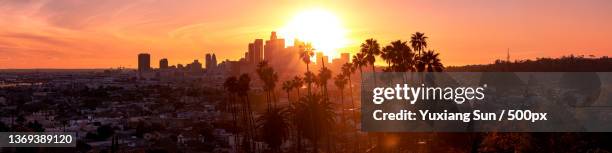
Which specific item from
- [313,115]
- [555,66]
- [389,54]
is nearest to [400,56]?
[389,54]

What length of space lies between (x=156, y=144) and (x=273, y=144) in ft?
130

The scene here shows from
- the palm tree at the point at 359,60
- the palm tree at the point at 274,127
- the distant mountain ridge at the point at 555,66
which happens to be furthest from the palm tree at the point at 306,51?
the distant mountain ridge at the point at 555,66

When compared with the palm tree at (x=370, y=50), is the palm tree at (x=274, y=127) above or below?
below

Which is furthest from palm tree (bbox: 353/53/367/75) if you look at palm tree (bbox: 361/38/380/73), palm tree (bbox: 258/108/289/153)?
palm tree (bbox: 258/108/289/153)

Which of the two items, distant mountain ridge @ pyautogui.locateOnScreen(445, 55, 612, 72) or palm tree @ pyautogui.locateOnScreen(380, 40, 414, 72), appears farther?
distant mountain ridge @ pyautogui.locateOnScreen(445, 55, 612, 72)

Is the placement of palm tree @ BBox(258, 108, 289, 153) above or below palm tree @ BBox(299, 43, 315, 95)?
below

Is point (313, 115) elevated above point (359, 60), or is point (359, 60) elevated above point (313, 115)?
point (359, 60)

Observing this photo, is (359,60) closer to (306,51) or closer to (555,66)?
(306,51)

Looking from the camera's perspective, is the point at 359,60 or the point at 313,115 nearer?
the point at 313,115

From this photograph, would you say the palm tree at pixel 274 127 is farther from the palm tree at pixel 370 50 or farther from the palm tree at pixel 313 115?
the palm tree at pixel 370 50

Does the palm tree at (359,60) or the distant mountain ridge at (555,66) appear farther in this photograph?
the distant mountain ridge at (555,66)

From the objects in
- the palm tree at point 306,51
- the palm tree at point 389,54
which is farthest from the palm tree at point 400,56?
the palm tree at point 306,51

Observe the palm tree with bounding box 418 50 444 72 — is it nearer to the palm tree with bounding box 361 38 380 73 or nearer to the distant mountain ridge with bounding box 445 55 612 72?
the palm tree with bounding box 361 38 380 73

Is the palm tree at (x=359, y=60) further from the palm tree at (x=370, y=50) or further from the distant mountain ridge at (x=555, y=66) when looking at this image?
the distant mountain ridge at (x=555, y=66)
